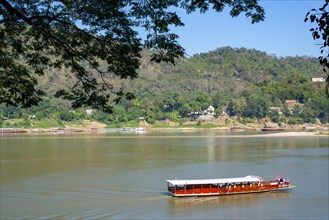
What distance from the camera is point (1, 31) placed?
23.5 ft

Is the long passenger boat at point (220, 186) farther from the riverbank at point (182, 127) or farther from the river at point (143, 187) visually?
the riverbank at point (182, 127)

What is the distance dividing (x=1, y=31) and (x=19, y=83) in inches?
Answer: 31.2

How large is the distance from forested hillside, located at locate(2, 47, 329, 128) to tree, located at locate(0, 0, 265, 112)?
72.8m

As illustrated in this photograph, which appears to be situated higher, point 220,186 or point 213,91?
point 213,91

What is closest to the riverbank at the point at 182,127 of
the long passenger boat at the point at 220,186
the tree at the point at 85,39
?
the long passenger boat at the point at 220,186

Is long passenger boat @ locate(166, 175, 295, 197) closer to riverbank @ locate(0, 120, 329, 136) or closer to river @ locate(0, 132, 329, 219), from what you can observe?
river @ locate(0, 132, 329, 219)

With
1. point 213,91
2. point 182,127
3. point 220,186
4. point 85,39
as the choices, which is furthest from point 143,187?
point 213,91

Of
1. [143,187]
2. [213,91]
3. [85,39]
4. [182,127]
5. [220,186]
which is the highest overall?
[213,91]

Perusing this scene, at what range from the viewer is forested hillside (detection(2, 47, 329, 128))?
311 ft

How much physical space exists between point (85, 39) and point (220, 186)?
46.2ft

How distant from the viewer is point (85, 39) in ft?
23.5

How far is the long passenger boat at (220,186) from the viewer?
1967 cm

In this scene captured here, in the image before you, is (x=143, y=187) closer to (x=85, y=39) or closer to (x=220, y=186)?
(x=220, y=186)

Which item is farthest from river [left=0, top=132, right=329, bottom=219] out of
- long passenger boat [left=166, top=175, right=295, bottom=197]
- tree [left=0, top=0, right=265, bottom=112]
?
tree [left=0, top=0, right=265, bottom=112]
